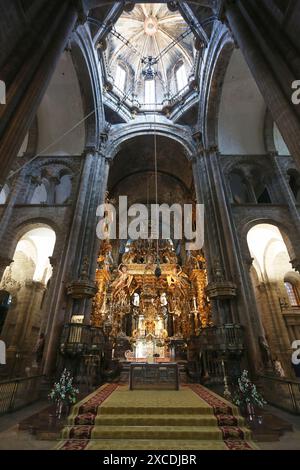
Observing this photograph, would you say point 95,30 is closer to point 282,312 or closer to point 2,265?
point 2,265

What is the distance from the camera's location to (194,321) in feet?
41.0

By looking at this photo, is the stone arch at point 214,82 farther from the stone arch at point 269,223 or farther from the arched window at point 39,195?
the arched window at point 39,195

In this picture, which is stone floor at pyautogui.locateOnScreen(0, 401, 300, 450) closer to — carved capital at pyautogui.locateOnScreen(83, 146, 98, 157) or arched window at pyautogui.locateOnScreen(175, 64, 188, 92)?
carved capital at pyautogui.locateOnScreen(83, 146, 98, 157)

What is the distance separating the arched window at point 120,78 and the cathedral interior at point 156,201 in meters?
0.10

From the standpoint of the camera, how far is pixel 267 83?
19.6 feet

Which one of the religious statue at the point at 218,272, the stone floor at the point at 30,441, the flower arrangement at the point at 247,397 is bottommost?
the stone floor at the point at 30,441

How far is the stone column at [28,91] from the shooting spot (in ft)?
17.0

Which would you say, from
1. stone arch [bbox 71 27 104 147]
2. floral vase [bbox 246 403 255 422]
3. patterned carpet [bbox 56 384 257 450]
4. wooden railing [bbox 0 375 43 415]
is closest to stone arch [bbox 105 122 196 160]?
stone arch [bbox 71 27 104 147]

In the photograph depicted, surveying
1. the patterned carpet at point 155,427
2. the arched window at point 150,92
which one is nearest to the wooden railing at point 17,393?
the patterned carpet at point 155,427

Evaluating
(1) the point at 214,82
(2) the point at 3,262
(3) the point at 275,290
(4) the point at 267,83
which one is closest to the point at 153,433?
(4) the point at 267,83

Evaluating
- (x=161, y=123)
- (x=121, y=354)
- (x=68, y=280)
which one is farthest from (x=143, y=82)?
(x=121, y=354)

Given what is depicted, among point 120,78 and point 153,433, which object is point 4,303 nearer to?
point 153,433

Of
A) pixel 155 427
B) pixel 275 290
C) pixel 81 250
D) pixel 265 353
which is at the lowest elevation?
pixel 155 427

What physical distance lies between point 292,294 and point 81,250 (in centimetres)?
1338
